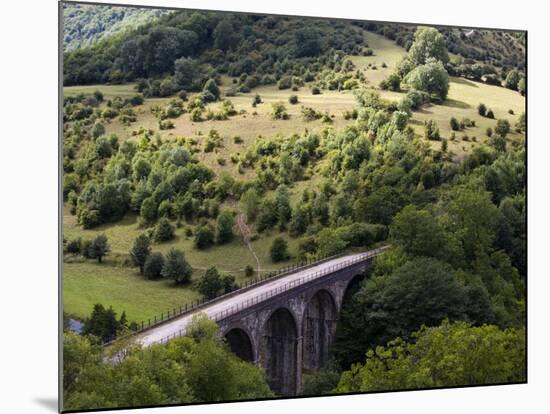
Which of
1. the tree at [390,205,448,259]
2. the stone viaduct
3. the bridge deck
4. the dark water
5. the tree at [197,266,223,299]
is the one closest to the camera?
the dark water

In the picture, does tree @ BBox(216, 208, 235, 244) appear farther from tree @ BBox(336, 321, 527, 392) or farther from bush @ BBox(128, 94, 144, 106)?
tree @ BBox(336, 321, 527, 392)

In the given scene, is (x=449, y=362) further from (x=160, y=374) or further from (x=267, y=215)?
(x=160, y=374)

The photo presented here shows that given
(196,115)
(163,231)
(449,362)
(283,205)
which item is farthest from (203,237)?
(449,362)

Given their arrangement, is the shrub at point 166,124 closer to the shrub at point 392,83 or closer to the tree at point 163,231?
the tree at point 163,231

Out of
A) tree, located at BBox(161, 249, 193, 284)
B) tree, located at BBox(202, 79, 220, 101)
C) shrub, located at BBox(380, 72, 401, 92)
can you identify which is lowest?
tree, located at BBox(161, 249, 193, 284)

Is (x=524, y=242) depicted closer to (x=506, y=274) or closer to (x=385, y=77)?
(x=506, y=274)

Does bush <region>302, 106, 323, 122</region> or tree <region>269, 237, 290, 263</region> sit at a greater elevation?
bush <region>302, 106, 323, 122</region>

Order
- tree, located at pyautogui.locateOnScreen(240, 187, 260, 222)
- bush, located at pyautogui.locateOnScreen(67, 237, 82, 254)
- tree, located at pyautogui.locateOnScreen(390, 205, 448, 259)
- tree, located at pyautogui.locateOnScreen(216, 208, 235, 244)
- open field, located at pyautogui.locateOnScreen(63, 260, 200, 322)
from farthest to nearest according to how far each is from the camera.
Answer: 1. tree, located at pyautogui.locateOnScreen(390, 205, 448, 259)
2. tree, located at pyautogui.locateOnScreen(240, 187, 260, 222)
3. tree, located at pyautogui.locateOnScreen(216, 208, 235, 244)
4. bush, located at pyautogui.locateOnScreen(67, 237, 82, 254)
5. open field, located at pyautogui.locateOnScreen(63, 260, 200, 322)

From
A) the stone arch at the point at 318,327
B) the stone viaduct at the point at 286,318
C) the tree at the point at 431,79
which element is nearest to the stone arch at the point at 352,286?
the stone viaduct at the point at 286,318

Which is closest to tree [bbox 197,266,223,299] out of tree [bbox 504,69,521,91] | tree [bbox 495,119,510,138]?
tree [bbox 495,119,510,138]
